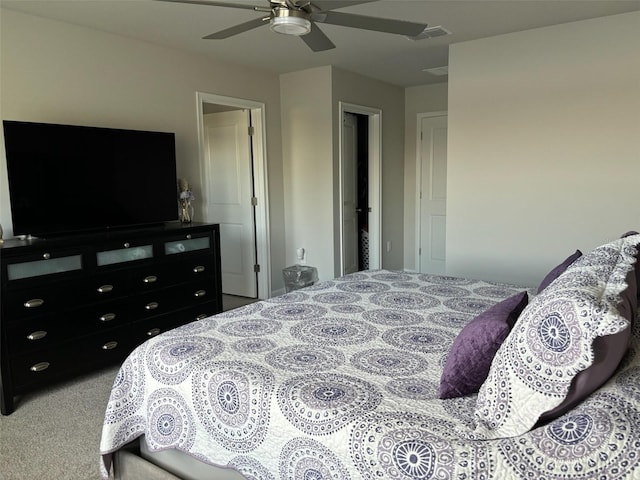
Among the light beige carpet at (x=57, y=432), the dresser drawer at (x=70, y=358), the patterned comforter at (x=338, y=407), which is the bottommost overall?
the light beige carpet at (x=57, y=432)

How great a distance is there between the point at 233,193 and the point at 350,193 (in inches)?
56.1

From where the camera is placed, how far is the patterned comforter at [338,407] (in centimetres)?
117

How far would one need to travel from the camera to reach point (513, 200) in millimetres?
4023

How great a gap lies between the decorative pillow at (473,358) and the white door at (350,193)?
3.83m

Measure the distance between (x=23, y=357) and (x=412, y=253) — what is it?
4.61 metres

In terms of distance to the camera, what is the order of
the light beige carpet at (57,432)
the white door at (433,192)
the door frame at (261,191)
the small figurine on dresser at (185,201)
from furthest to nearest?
1. the white door at (433,192)
2. the door frame at (261,191)
3. the small figurine on dresser at (185,201)
4. the light beige carpet at (57,432)

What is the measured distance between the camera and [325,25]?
356 centimetres

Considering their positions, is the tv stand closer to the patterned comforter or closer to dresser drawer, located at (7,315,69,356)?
dresser drawer, located at (7,315,69,356)

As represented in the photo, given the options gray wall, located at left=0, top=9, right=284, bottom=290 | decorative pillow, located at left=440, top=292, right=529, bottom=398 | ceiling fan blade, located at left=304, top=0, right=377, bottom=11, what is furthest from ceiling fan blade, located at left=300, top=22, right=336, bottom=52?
gray wall, located at left=0, top=9, right=284, bottom=290

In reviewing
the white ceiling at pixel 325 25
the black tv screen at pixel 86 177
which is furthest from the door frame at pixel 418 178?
the black tv screen at pixel 86 177

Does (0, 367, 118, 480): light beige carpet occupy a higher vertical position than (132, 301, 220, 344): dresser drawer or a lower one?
lower

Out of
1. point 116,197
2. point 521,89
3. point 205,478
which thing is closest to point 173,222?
point 116,197

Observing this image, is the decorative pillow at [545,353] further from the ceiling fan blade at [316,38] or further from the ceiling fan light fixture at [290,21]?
the ceiling fan blade at [316,38]

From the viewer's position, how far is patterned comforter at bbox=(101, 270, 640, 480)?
1167mm
